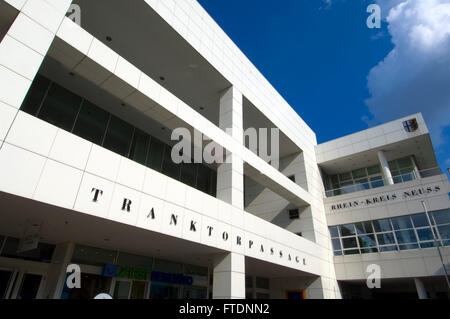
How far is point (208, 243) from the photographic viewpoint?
36.5 ft

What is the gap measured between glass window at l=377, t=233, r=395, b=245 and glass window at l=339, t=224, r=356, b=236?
180cm

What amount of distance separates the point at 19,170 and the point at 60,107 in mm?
7791

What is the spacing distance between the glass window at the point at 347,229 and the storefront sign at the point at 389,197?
1.50 meters

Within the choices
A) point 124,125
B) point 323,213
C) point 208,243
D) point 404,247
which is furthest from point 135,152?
point 404,247

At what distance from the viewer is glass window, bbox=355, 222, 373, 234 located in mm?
20867

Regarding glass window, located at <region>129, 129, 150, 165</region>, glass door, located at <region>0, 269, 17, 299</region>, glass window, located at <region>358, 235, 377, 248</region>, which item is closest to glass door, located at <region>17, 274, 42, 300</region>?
glass door, located at <region>0, 269, 17, 299</region>

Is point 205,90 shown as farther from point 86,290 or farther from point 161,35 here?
point 86,290

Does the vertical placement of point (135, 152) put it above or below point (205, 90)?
below

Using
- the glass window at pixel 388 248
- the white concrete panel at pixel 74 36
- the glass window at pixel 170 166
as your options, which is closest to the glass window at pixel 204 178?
the glass window at pixel 170 166

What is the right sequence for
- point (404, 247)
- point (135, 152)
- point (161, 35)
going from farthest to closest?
point (404, 247) < point (135, 152) < point (161, 35)

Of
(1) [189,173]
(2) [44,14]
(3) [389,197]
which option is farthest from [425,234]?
(2) [44,14]

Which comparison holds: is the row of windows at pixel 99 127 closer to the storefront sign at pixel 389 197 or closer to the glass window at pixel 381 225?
the storefront sign at pixel 389 197
